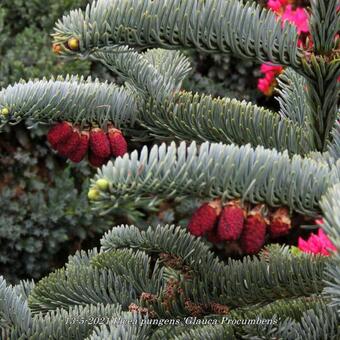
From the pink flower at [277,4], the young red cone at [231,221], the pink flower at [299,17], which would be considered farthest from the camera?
the pink flower at [277,4]

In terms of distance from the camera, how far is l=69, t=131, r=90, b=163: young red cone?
118 centimetres

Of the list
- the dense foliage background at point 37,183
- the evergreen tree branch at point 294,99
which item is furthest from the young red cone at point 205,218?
the dense foliage background at point 37,183

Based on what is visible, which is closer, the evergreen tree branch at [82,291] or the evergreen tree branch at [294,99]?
the evergreen tree branch at [82,291]

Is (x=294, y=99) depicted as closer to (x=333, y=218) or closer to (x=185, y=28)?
(x=185, y=28)

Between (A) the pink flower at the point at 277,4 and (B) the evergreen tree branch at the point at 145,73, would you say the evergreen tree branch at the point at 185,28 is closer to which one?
→ (B) the evergreen tree branch at the point at 145,73

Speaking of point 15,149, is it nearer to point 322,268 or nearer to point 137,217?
point 137,217

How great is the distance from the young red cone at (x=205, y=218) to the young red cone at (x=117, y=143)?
29 cm

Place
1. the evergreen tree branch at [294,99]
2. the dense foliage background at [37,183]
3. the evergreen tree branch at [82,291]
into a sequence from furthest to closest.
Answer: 1. the dense foliage background at [37,183]
2. the evergreen tree branch at [294,99]
3. the evergreen tree branch at [82,291]

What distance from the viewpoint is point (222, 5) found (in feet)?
3.57

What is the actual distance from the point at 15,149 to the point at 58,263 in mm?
654

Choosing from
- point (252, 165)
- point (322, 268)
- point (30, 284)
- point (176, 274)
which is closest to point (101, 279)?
point (176, 274)

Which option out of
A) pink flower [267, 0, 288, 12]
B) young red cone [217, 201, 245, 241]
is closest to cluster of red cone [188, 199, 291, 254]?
young red cone [217, 201, 245, 241]

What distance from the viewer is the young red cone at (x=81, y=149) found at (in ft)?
3.86

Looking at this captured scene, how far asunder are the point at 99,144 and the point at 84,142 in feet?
0.09
